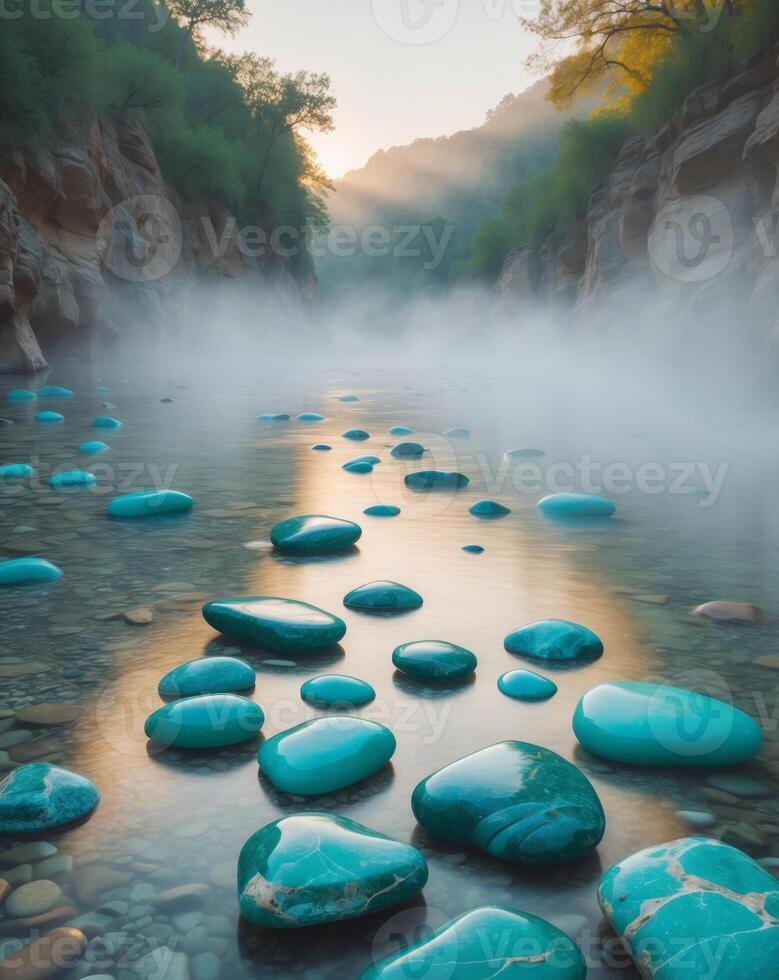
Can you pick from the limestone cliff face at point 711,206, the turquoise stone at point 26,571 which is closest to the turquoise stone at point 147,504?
the turquoise stone at point 26,571

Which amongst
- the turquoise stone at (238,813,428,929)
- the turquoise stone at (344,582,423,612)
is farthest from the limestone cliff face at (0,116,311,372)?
the turquoise stone at (238,813,428,929)

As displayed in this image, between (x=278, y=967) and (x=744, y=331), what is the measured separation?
10.0 metres

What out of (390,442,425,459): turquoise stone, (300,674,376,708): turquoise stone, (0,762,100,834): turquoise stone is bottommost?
(390,442,425,459): turquoise stone

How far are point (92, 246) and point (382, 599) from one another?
49.8 feet

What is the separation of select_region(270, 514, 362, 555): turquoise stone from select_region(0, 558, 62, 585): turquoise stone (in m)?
0.77

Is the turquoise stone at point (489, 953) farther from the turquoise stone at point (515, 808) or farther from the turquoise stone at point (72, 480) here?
the turquoise stone at point (72, 480)

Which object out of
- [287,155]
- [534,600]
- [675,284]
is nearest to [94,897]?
[534,600]

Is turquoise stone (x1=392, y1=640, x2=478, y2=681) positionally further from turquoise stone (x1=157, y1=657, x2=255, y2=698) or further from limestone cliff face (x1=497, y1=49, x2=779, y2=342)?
limestone cliff face (x1=497, y1=49, x2=779, y2=342)

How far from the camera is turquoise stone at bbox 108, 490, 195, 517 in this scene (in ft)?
10.6

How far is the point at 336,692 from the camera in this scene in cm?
164

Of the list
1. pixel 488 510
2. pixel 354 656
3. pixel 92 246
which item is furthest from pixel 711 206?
pixel 354 656

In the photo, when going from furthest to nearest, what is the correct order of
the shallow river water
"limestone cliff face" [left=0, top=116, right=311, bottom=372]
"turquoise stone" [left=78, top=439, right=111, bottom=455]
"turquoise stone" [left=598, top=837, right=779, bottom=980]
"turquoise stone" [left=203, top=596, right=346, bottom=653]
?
"limestone cliff face" [left=0, top=116, right=311, bottom=372] < "turquoise stone" [left=78, top=439, right=111, bottom=455] < "turquoise stone" [left=203, top=596, right=346, bottom=653] < the shallow river water < "turquoise stone" [left=598, top=837, right=779, bottom=980]

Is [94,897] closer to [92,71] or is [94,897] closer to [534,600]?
[534,600]

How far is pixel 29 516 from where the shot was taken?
317 centimetres
